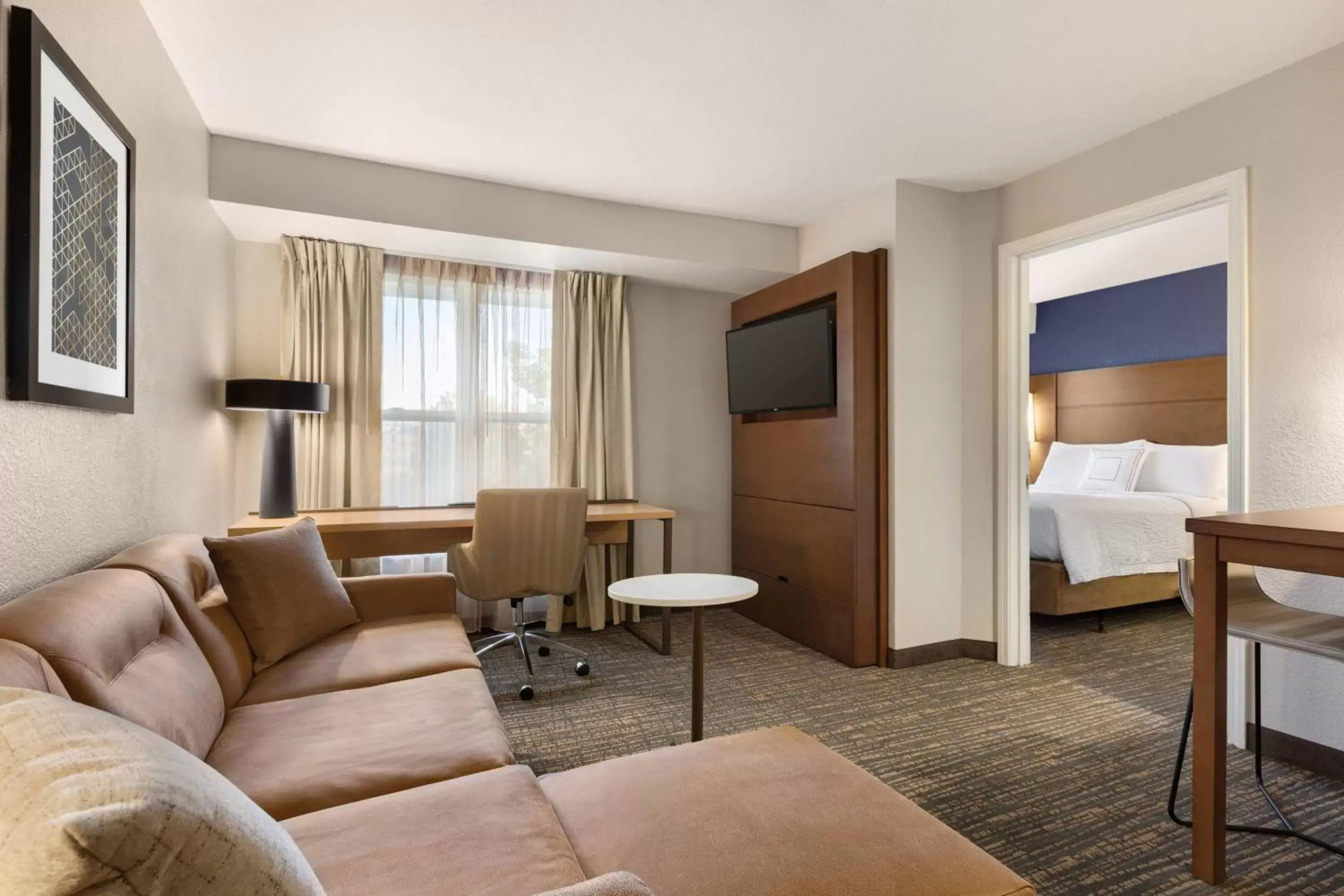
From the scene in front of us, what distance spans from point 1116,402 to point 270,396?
6.30 meters

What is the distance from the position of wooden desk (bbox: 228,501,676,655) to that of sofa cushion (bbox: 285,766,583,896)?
182 cm

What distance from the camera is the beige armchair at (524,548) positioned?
2.97 m

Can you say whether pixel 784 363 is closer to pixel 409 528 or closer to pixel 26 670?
pixel 409 528

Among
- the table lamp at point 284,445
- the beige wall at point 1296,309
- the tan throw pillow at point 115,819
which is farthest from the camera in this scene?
the table lamp at point 284,445

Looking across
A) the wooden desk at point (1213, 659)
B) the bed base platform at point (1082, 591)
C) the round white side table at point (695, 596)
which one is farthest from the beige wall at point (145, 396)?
the bed base platform at point (1082, 591)

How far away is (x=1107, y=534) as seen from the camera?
12.8 feet

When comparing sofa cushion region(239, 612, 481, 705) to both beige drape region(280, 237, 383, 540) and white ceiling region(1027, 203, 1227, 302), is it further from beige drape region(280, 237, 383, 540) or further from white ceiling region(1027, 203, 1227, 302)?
white ceiling region(1027, 203, 1227, 302)

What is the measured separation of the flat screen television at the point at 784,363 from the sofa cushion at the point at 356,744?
2.42m

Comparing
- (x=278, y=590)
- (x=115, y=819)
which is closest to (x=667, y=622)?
(x=278, y=590)

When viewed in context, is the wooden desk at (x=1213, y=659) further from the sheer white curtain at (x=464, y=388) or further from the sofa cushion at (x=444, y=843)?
the sheer white curtain at (x=464, y=388)

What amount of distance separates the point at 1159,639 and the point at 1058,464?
224cm

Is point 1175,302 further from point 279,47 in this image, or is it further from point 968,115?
point 279,47

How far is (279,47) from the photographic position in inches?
86.9

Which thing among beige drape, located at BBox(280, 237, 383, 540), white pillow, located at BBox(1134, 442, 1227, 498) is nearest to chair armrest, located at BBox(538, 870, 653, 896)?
beige drape, located at BBox(280, 237, 383, 540)
